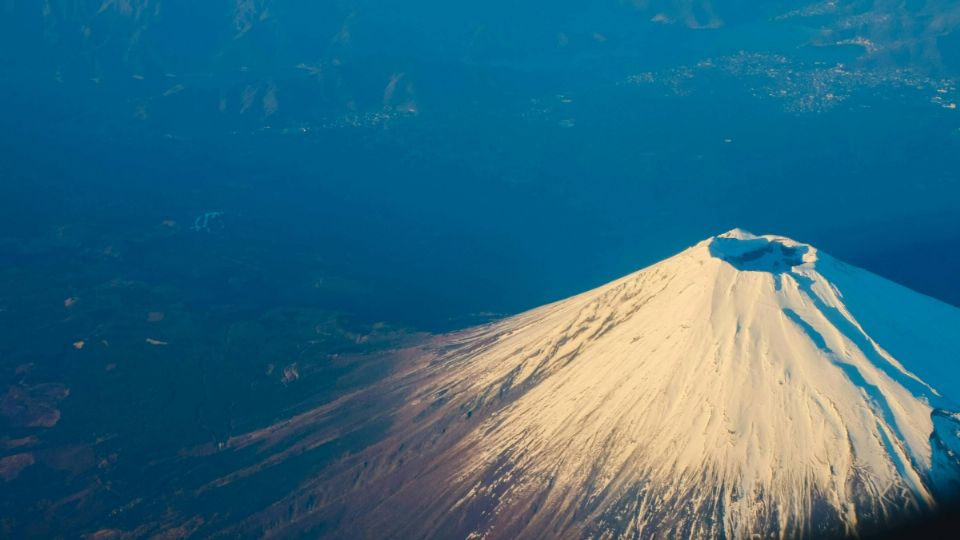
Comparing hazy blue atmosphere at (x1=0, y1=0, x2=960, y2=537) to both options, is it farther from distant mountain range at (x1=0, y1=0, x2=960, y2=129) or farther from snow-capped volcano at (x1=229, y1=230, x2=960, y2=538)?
snow-capped volcano at (x1=229, y1=230, x2=960, y2=538)

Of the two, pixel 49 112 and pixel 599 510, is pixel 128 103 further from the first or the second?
pixel 599 510

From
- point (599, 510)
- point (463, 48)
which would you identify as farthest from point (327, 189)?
point (599, 510)

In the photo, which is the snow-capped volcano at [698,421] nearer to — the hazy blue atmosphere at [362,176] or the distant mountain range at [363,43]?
the hazy blue atmosphere at [362,176]

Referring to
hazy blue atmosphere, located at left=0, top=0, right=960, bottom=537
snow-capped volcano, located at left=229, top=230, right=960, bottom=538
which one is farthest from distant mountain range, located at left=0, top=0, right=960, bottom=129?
snow-capped volcano, located at left=229, top=230, right=960, bottom=538

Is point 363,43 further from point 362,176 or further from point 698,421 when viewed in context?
point 698,421

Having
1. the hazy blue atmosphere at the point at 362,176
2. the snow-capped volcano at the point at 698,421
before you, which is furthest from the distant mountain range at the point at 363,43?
the snow-capped volcano at the point at 698,421

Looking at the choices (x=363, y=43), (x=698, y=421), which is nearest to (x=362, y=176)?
(x=363, y=43)
